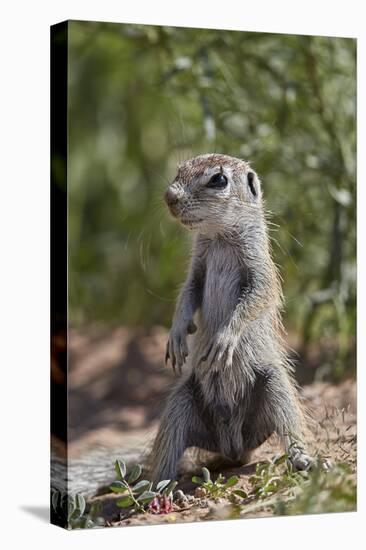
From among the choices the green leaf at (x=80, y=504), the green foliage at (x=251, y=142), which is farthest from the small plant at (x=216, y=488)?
the green foliage at (x=251, y=142)

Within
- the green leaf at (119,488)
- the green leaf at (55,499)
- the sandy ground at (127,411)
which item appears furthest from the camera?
the sandy ground at (127,411)

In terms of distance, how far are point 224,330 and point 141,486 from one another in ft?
3.29

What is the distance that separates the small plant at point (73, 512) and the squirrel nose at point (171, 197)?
68.0 inches

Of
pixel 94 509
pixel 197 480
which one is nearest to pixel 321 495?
pixel 197 480

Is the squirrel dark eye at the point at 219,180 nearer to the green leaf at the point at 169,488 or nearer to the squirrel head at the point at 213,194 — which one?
the squirrel head at the point at 213,194

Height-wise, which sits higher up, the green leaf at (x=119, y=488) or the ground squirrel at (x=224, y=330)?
the ground squirrel at (x=224, y=330)

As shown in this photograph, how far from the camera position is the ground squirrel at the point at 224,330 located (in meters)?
6.73

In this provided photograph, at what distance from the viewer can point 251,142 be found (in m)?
8.39

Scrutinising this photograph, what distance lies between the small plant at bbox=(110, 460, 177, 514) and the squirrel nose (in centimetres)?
152

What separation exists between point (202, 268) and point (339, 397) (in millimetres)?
1992

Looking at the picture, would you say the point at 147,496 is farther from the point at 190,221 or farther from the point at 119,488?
the point at 190,221

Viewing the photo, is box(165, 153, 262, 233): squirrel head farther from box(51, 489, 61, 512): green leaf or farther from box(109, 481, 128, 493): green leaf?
box(51, 489, 61, 512): green leaf

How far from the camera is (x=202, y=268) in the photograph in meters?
6.92

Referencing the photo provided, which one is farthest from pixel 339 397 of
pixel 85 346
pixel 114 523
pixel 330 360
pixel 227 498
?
pixel 85 346
